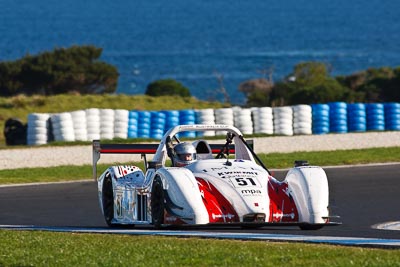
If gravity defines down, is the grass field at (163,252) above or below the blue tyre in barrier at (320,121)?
below

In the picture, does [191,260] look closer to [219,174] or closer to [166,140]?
[219,174]

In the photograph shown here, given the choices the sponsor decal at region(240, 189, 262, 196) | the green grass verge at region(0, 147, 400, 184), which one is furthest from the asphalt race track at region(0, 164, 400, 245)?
the green grass verge at region(0, 147, 400, 184)

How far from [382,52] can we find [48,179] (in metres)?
173

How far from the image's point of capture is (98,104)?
53875mm

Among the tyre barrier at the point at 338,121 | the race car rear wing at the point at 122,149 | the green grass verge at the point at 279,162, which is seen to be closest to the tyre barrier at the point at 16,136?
the green grass verge at the point at 279,162

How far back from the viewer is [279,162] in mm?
31891

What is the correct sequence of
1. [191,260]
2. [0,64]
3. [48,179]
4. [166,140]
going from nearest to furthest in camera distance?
[191,260]
[166,140]
[48,179]
[0,64]

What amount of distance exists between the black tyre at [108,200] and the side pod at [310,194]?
124 inches

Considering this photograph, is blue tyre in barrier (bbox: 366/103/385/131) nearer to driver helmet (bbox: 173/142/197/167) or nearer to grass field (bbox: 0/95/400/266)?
driver helmet (bbox: 173/142/197/167)

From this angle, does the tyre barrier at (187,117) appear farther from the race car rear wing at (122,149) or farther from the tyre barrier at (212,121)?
the race car rear wing at (122,149)

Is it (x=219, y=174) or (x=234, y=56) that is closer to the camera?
(x=219, y=174)

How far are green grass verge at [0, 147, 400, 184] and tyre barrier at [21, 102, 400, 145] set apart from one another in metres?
5.72

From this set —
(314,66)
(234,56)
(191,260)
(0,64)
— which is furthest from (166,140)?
(234,56)

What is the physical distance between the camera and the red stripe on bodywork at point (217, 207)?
15.4 m
